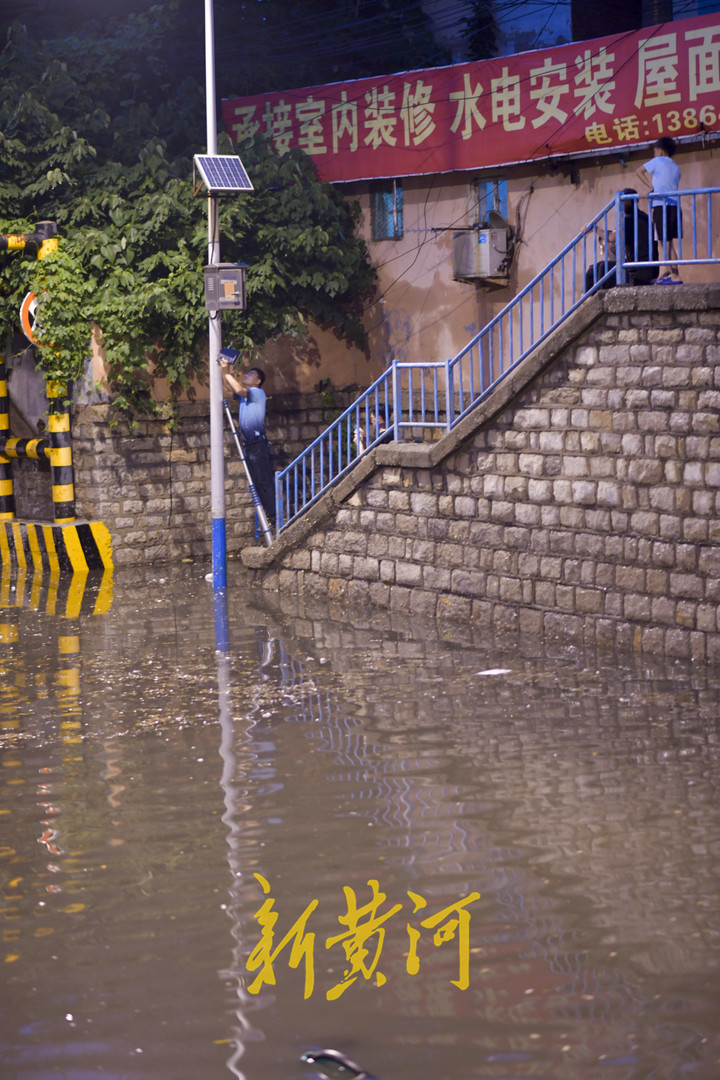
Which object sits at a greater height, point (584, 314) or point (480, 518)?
point (584, 314)

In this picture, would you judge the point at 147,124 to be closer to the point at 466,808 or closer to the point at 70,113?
the point at 70,113

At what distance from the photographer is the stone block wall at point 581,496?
10562 mm

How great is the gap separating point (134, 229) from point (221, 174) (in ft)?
9.63

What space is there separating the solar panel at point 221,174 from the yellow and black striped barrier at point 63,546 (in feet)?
15.9

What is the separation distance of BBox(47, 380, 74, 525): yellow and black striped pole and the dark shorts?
7.65 m

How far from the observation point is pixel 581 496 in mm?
11438

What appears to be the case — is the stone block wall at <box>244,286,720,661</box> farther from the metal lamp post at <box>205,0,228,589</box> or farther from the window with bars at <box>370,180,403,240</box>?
the window with bars at <box>370,180,403,240</box>

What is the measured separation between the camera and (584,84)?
47.4 ft

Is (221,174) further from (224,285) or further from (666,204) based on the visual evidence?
(666,204)

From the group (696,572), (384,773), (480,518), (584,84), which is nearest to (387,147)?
(584,84)

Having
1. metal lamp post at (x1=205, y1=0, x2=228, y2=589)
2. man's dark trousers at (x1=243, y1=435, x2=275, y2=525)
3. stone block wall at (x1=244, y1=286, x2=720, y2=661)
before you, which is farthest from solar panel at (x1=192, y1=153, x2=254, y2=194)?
stone block wall at (x1=244, y1=286, x2=720, y2=661)

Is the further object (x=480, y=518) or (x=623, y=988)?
(x=480, y=518)

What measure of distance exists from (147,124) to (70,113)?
3.30 ft

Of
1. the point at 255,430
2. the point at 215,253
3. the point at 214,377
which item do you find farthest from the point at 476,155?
the point at 214,377
